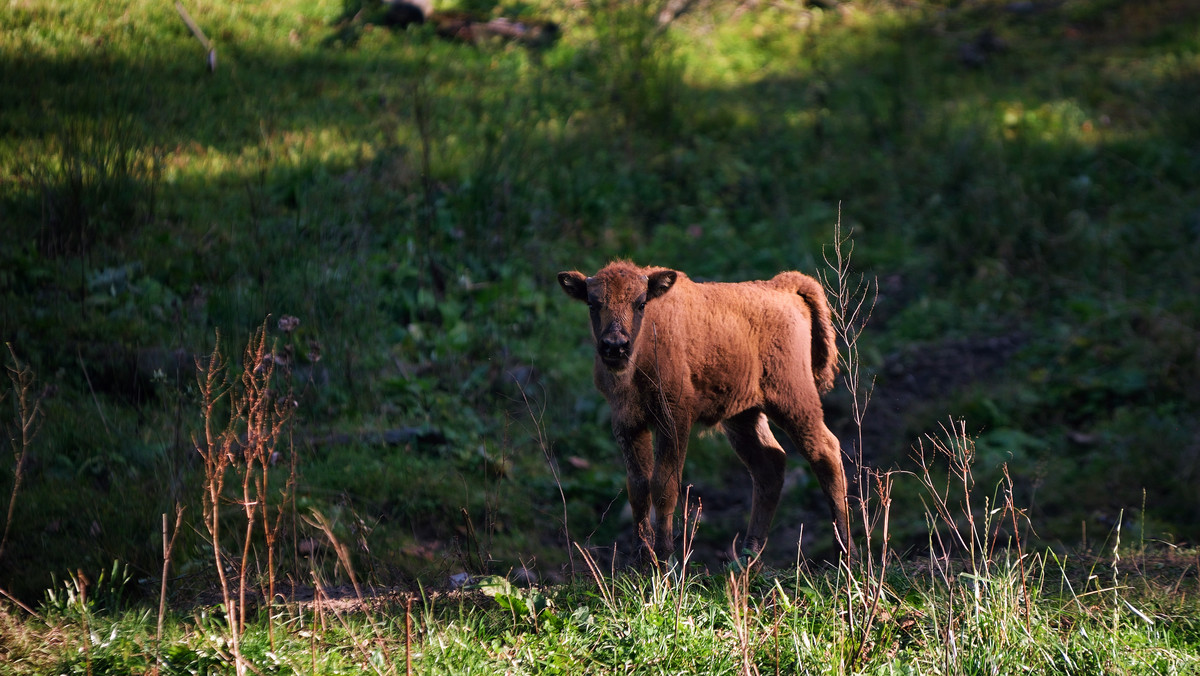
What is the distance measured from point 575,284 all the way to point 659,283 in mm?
489

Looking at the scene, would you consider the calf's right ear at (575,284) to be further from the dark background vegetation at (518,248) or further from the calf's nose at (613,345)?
the dark background vegetation at (518,248)

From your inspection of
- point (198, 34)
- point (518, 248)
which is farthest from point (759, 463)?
point (198, 34)

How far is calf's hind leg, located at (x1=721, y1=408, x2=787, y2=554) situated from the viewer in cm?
635

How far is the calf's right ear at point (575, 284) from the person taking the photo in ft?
18.2

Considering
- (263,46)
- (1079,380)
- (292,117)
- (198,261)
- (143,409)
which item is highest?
(263,46)

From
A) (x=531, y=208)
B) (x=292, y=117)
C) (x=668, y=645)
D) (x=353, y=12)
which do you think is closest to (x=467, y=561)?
(x=668, y=645)

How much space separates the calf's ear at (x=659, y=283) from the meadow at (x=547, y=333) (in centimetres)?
96

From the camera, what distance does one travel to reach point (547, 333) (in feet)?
32.8

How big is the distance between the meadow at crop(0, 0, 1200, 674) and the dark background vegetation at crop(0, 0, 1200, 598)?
Result: 46mm

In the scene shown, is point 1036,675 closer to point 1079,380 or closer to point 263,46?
point 1079,380

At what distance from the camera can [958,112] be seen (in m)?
14.2

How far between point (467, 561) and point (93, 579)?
2.17 m

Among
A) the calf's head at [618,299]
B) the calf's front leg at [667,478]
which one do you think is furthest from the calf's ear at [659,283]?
the calf's front leg at [667,478]

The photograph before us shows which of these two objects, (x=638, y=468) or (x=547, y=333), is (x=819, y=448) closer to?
(x=638, y=468)
